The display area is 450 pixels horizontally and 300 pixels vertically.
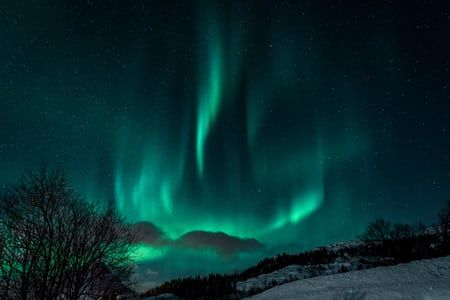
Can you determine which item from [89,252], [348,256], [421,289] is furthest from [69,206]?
[348,256]

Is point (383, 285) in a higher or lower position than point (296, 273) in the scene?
lower

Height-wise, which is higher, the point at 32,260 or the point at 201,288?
the point at 32,260

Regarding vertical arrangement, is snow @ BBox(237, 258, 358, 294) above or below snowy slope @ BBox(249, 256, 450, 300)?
above

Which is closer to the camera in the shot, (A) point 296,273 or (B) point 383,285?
(B) point 383,285

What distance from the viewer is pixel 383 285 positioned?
579 centimetres

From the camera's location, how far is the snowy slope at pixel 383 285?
17.0 ft

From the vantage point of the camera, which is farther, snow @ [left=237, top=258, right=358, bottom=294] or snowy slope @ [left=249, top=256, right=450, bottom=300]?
snow @ [left=237, top=258, right=358, bottom=294]

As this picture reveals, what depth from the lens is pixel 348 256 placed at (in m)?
17.5

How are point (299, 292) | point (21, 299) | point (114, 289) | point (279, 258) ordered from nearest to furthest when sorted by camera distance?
point (299, 292) → point (21, 299) → point (114, 289) → point (279, 258)

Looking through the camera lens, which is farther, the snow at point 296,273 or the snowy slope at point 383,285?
the snow at point 296,273

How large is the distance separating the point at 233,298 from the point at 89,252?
16.5ft

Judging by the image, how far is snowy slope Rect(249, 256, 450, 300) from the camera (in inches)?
204

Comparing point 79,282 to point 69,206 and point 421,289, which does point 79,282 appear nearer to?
point 69,206

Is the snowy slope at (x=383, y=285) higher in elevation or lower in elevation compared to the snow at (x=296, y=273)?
lower
